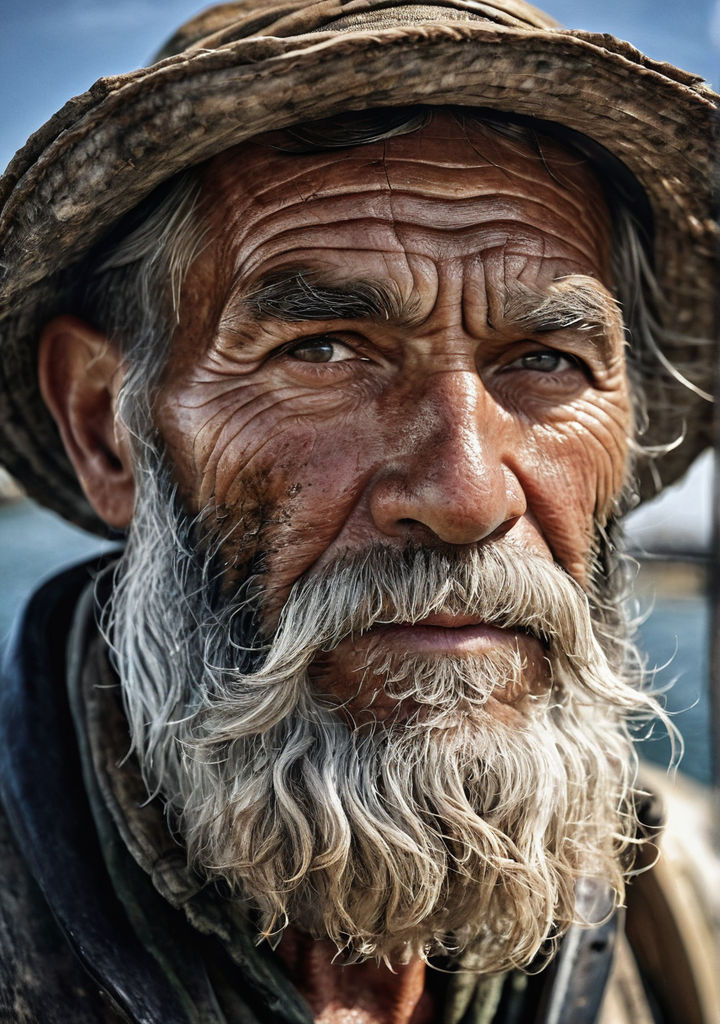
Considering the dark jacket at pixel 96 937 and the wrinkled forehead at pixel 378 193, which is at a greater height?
the wrinkled forehead at pixel 378 193

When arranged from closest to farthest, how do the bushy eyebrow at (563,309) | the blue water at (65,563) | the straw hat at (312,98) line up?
the straw hat at (312,98) < the bushy eyebrow at (563,309) < the blue water at (65,563)

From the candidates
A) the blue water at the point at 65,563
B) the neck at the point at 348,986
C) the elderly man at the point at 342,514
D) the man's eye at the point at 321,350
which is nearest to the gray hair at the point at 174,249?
the elderly man at the point at 342,514

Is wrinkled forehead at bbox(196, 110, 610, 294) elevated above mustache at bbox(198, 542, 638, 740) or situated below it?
above

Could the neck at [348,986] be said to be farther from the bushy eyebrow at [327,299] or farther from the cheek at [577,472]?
the bushy eyebrow at [327,299]

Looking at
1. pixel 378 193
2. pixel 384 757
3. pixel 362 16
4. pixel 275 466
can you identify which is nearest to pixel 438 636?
pixel 384 757

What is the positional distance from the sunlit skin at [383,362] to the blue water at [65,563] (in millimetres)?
1551

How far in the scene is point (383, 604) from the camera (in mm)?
1456

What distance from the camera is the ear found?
1.83 metres

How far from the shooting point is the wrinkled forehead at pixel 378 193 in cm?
151

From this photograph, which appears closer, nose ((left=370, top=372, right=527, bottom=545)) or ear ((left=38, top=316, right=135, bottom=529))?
nose ((left=370, top=372, right=527, bottom=545))

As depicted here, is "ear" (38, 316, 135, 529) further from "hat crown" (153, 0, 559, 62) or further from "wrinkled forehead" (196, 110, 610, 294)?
"hat crown" (153, 0, 559, 62)

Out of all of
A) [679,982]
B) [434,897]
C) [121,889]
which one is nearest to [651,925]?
[679,982]

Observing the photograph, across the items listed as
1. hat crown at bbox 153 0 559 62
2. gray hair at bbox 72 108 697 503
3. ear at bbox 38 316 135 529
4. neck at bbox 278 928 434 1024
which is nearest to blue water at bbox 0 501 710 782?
ear at bbox 38 316 135 529

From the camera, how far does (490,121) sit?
157cm
